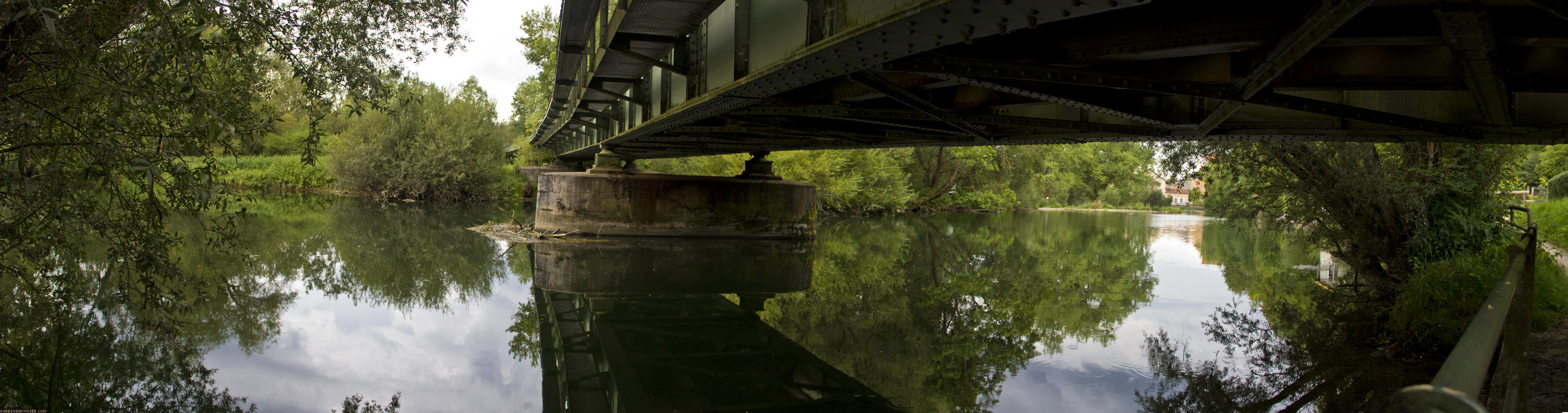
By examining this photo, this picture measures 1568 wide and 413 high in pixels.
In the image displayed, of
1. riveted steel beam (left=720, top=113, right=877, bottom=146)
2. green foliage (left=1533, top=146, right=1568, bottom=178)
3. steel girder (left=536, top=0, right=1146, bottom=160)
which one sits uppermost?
green foliage (left=1533, top=146, right=1568, bottom=178)

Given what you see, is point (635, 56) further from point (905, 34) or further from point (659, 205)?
point (659, 205)

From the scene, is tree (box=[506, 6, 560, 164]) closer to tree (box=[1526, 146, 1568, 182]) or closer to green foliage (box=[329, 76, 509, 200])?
green foliage (box=[329, 76, 509, 200])

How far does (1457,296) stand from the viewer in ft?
23.8

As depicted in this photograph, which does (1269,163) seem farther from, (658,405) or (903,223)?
(903,223)

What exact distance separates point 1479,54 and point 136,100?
22.1 ft

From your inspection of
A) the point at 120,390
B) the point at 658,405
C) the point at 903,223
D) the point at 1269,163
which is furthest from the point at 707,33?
the point at 903,223

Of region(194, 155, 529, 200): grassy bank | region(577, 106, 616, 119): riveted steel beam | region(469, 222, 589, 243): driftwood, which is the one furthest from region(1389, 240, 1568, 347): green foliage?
region(194, 155, 529, 200): grassy bank

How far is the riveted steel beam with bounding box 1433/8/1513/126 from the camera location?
125 inches

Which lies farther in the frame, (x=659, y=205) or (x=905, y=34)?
(x=659, y=205)

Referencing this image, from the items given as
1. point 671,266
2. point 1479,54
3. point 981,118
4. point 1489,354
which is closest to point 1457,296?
point 981,118

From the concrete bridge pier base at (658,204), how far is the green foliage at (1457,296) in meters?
12.6

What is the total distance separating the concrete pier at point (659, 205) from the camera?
17.6 metres

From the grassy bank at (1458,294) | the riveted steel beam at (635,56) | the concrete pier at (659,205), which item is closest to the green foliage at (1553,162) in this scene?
the grassy bank at (1458,294)

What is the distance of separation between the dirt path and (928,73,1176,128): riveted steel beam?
302cm
